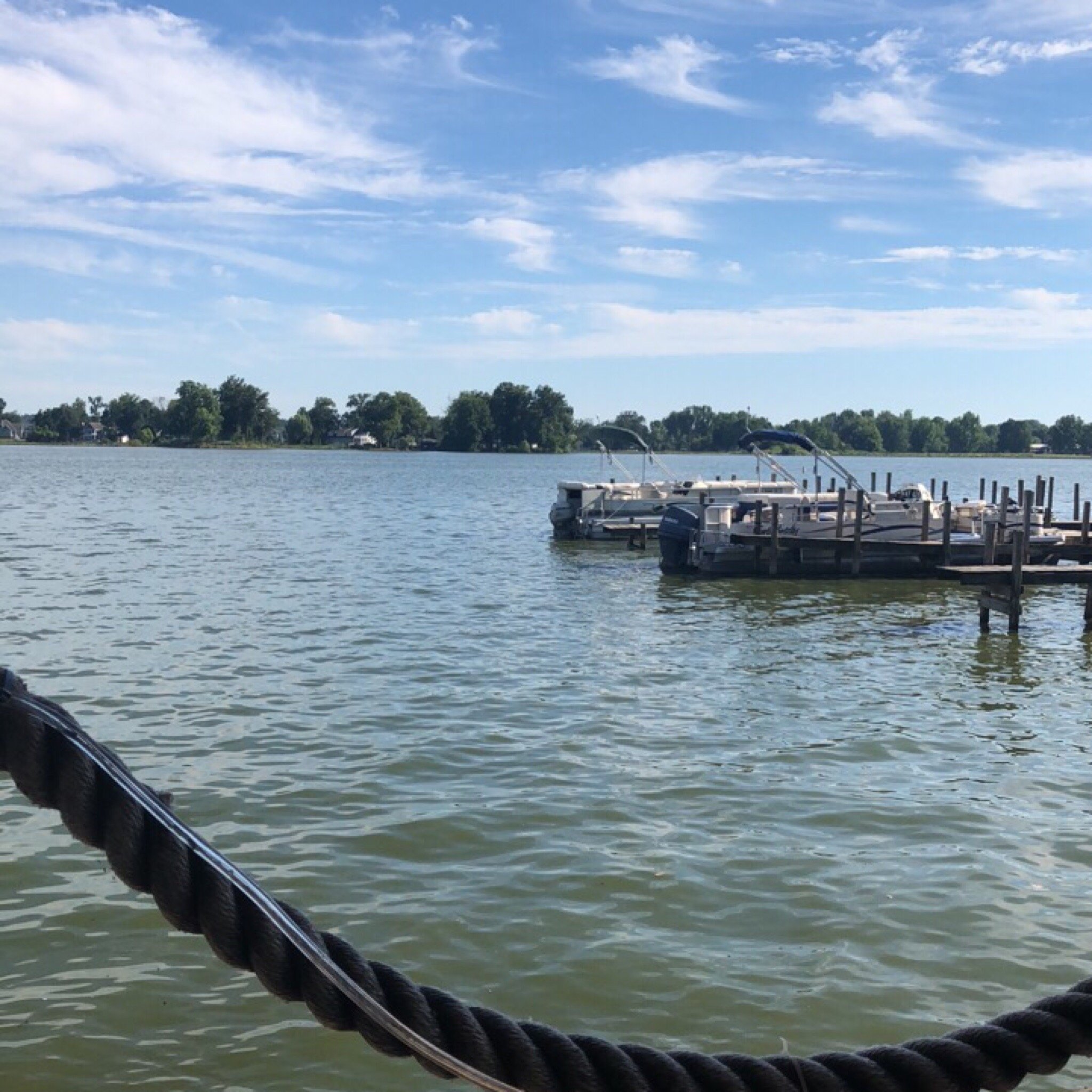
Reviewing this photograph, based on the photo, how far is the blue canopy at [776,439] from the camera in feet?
141

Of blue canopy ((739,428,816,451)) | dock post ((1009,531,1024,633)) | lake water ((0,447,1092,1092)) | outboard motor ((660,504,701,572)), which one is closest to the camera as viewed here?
lake water ((0,447,1092,1092))

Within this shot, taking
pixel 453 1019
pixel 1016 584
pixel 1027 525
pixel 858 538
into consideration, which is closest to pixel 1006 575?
pixel 1016 584

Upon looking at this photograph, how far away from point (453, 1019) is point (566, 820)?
836 centimetres

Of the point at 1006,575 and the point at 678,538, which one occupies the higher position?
the point at 678,538

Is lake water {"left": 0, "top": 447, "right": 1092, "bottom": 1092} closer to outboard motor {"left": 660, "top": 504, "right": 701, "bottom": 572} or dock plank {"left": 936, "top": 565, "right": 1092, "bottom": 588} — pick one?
dock plank {"left": 936, "top": 565, "right": 1092, "bottom": 588}

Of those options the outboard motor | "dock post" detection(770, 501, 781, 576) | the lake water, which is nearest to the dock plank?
the lake water

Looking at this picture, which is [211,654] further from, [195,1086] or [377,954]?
[195,1086]

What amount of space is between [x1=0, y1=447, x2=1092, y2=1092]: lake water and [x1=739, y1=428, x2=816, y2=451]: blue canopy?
1620 centimetres

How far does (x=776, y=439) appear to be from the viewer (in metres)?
43.5

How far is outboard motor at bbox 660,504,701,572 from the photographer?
3525cm

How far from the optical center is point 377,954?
842 cm

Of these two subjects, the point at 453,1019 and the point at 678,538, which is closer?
the point at 453,1019

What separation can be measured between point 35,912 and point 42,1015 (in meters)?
1.68

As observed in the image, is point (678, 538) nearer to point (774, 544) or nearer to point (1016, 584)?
point (774, 544)
